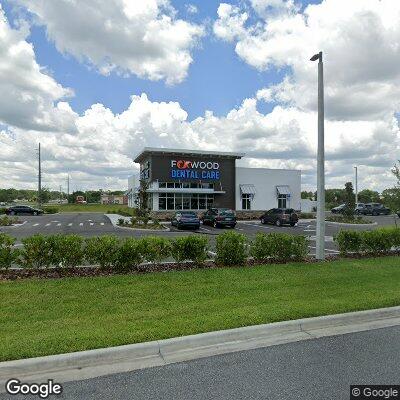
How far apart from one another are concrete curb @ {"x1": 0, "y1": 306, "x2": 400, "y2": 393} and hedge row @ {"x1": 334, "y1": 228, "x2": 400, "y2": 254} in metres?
5.88

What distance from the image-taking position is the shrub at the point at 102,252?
8.72m

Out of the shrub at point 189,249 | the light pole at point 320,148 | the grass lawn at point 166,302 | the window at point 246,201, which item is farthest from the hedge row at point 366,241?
the window at point 246,201

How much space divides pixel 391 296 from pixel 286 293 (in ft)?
6.46

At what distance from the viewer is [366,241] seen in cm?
1176

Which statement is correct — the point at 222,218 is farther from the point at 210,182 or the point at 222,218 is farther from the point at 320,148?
the point at 320,148

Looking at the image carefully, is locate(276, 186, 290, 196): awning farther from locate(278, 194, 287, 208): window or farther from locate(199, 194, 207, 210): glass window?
locate(199, 194, 207, 210): glass window

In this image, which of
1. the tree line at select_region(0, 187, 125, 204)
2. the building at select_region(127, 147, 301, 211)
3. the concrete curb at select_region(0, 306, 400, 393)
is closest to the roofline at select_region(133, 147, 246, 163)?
the building at select_region(127, 147, 301, 211)

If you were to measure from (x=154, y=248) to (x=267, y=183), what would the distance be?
3618 cm

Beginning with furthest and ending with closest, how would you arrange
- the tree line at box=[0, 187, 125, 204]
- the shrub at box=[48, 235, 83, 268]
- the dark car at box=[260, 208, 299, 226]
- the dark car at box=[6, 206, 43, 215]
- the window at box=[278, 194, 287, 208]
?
the tree line at box=[0, 187, 125, 204] → the dark car at box=[6, 206, 43, 215] → the window at box=[278, 194, 287, 208] → the dark car at box=[260, 208, 299, 226] → the shrub at box=[48, 235, 83, 268]

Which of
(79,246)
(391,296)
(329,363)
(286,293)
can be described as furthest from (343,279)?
(79,246)

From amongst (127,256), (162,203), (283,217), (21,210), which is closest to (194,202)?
(162,203)

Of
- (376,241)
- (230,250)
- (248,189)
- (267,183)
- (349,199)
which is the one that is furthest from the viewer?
(267,183)

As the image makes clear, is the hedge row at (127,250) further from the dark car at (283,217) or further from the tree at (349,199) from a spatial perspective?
the tree at (349,199)

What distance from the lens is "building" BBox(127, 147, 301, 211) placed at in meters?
38.5
